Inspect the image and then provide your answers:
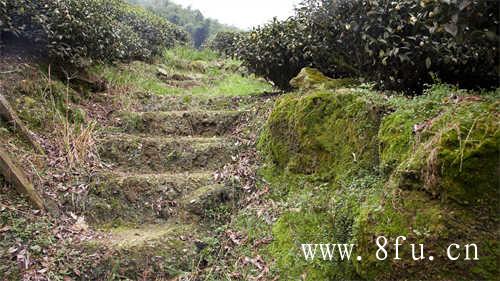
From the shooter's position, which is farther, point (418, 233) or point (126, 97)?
point (126, 97)

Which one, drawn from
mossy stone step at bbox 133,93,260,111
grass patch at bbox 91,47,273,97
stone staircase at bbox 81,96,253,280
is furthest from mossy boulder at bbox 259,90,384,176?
grass patch at bbox 91,47,273,97

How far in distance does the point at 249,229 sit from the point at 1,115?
2.89 metres

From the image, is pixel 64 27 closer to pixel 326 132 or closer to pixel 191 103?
pixel 191 103

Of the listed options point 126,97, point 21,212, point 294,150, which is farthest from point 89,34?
point 294,150

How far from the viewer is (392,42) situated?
410 cm

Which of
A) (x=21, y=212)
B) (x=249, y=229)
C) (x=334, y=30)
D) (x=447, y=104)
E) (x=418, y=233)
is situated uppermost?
(x=334, y=30)

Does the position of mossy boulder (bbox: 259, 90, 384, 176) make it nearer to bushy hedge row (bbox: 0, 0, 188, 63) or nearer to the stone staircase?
the stone staircase

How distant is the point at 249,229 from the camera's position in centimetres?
376

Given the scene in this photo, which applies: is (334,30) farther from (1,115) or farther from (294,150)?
(1,115)

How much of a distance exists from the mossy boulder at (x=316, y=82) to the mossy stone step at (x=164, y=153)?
1.16 m

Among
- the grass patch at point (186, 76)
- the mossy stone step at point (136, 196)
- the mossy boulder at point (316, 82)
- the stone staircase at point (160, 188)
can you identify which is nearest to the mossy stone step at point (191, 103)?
the grass patch at point (186, 76)

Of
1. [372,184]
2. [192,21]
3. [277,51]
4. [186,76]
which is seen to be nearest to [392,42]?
[372,184]

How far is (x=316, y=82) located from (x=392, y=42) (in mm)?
1205

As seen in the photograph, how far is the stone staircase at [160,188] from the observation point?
353 cm
